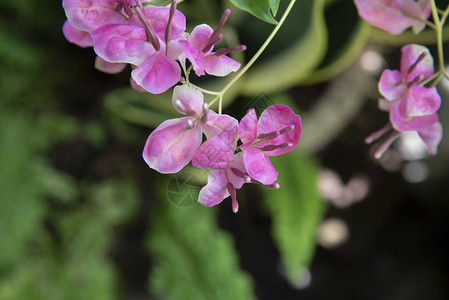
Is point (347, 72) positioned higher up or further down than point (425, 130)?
further down

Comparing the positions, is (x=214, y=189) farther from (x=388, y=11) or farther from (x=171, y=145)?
(x=388, y=11)

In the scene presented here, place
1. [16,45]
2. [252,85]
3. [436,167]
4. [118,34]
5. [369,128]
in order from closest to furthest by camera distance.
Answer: [118,34], [252,85], [16,45], [369,128], [436,167]

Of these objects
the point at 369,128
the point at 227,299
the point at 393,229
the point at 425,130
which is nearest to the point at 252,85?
the point at 425,130

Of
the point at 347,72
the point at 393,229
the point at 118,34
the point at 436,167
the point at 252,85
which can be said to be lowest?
the point at 393,229

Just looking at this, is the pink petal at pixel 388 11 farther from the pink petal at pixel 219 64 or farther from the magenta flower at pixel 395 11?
the pink petal at pixel 219 64

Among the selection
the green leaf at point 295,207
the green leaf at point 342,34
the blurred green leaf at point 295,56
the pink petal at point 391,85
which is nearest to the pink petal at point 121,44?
the pink petal at point 391,85

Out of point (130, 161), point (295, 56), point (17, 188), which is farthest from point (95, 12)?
point (130, 161)

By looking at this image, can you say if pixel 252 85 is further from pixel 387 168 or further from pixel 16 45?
pixel 387 168
